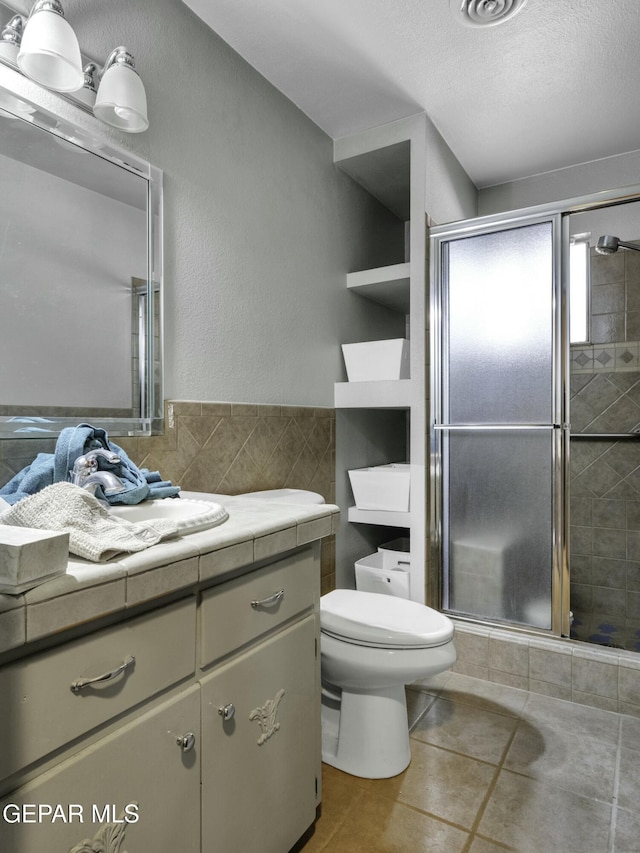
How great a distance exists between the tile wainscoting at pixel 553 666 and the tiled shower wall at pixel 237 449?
0.70 m

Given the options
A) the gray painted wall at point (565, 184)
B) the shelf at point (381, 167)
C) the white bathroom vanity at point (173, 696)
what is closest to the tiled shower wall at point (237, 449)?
the white bathroom vanity at point (173, 696)

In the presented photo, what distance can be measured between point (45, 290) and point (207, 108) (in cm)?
94

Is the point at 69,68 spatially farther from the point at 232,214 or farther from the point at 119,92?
the point at 232,214

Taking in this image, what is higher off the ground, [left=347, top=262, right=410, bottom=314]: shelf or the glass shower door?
[left=347, top=262, right=410, bottom=314]: shelf

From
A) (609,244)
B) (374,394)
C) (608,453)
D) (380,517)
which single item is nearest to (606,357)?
(608,453)

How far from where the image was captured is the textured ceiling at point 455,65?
5.91 ft

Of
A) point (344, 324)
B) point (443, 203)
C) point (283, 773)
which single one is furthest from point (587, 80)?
point (283, 773)

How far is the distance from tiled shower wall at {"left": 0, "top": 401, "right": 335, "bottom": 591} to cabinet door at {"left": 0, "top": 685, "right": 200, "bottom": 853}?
68 centimetres

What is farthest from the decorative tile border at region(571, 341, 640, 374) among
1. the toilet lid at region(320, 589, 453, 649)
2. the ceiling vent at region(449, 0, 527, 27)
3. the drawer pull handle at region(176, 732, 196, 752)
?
the drawer pull handle at region(176, 732, 196, 752)

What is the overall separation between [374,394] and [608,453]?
1.34 meters

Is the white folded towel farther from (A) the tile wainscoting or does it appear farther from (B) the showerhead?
(B) the showerhead

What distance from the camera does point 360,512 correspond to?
8.43 feet

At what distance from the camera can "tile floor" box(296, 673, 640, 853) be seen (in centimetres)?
137

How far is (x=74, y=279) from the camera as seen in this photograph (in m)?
1.38
